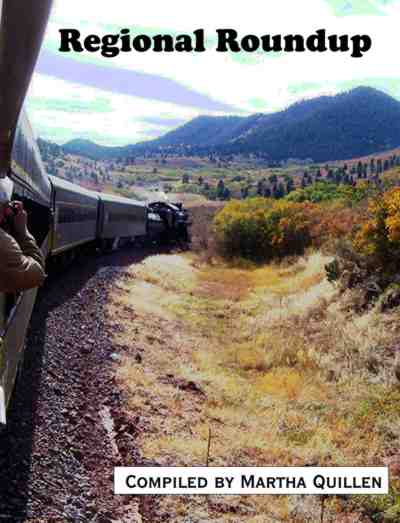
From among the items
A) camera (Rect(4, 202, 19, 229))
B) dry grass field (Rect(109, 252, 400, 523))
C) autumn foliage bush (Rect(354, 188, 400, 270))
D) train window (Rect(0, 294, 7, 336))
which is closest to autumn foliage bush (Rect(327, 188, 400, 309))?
autumn foliage bush (Rect(354, 188, 400, 270))

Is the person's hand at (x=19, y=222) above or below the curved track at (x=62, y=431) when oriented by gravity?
above

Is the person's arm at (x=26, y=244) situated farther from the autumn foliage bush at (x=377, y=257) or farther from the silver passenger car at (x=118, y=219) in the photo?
the silver passenger car at (x=118, y=219)

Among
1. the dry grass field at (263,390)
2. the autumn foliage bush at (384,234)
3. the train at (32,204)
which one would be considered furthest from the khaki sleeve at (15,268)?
the autumn foliage bush at (384,234)

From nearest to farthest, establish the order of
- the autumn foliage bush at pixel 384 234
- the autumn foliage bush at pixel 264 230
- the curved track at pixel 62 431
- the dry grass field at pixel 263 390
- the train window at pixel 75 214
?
the curved track at pixel 62 431
the dry grass field at pixel 263 390
the autumn foliage bush at pixel 384 234
the train window at pixel 75 214
the autumn foliage bush at pixel 264 230

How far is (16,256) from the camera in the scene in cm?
310

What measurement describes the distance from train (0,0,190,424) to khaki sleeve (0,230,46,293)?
63 centimetres

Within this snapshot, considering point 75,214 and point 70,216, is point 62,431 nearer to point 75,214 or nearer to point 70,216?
point 70,216

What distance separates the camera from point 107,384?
33.7 ft

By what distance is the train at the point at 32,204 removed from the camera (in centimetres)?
194

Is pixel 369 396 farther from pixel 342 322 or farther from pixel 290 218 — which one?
pixel 290 218

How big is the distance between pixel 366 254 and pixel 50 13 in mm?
18922

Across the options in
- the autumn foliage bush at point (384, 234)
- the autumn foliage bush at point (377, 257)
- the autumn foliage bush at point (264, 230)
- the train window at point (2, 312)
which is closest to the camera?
the train window at point (2, 312)

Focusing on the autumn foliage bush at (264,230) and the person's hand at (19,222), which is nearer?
the person's hand at (19,222)

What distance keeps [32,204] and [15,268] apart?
24.6 feet
